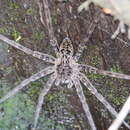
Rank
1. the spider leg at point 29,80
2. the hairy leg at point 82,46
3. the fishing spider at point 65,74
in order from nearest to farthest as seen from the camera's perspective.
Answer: the hairy leg at point 82,46 → the fishing spider at point 65,74 → the spider leg at point 29,80

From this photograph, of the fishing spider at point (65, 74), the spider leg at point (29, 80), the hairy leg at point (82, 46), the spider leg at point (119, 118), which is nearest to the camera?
the spider leg at point (119, 118)

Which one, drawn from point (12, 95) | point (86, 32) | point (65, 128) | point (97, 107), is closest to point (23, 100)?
point (12, 95)

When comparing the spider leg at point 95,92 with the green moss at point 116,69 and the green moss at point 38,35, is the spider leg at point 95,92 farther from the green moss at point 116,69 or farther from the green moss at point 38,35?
the green moss at point 38,35

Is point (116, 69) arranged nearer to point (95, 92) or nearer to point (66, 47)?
point (95, 92)

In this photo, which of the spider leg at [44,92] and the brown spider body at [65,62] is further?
the spider leg at [44,92]

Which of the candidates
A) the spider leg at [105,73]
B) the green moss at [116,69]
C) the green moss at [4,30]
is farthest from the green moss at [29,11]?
the green moss at [116,69]

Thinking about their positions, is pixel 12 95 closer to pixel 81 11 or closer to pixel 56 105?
pixel 56 105

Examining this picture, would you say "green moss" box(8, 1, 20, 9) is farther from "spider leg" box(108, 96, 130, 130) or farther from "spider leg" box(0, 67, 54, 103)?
"spider leg" box(108, 96, 130, 130)
